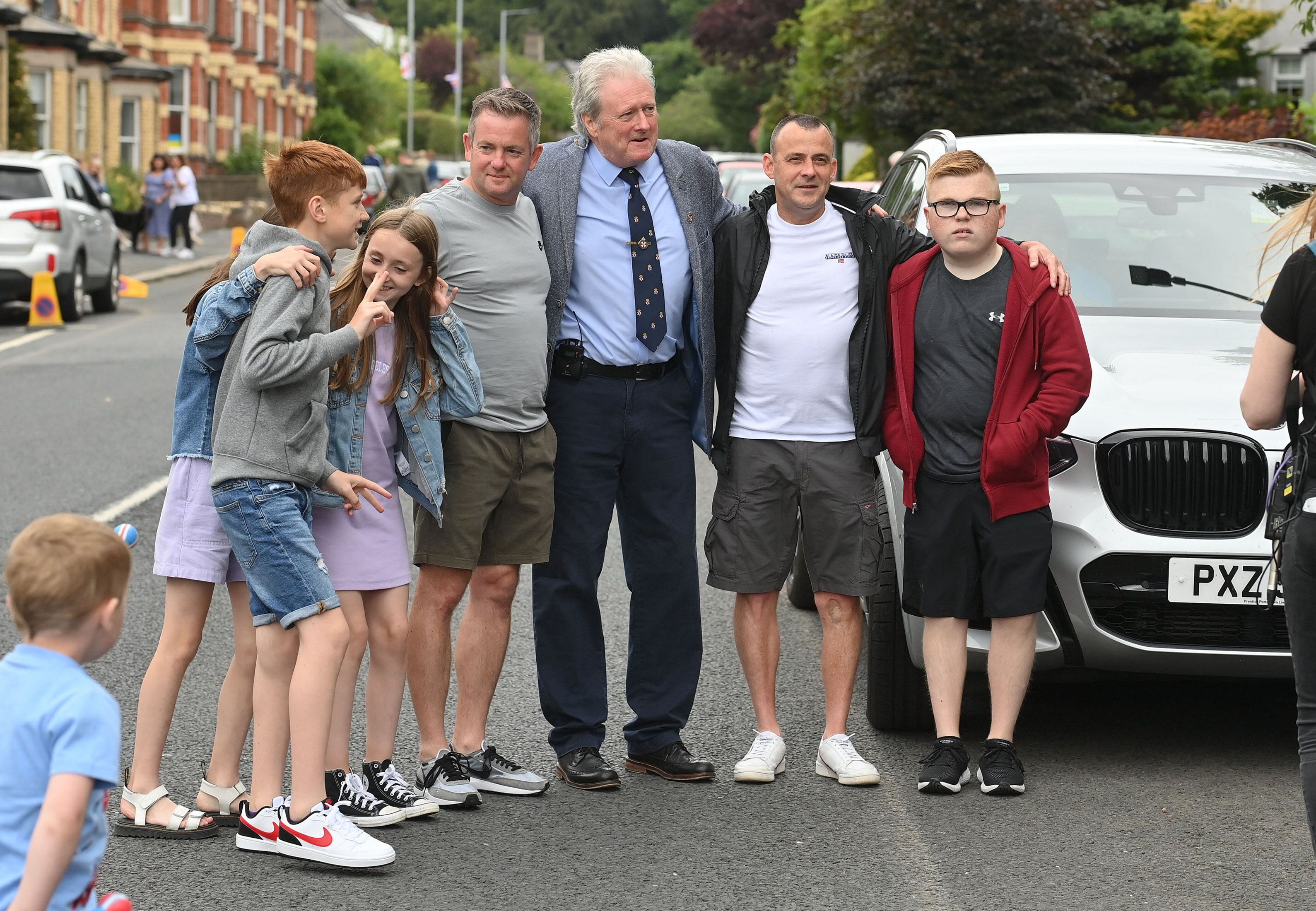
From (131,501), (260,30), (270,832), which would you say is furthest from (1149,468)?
(260,30)

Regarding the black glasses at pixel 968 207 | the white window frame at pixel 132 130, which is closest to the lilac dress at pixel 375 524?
the black glasses at pixel 968 207

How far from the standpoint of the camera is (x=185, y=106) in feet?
175

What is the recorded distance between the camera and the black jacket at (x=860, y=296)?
5.33 m

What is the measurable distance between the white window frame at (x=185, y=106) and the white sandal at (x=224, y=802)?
5112 centimetres

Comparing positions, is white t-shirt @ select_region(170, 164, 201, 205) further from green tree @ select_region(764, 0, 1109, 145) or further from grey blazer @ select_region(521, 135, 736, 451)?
grey blazer @ select_region(521, 135, 736, 451)

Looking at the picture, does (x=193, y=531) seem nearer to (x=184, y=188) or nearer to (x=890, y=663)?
(x=890, y=663)

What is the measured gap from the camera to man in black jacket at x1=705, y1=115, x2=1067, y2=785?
534cm

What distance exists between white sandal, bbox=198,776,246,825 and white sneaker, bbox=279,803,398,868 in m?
0.32

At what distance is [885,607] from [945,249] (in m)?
1.15

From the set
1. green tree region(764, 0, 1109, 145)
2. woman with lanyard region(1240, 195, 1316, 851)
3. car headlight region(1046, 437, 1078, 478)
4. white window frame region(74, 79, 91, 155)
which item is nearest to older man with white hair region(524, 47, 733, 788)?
car headlight region(1046, 437, 1078, 478)

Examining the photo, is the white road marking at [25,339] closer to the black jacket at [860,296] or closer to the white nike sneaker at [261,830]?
the black jacket at [860,296]

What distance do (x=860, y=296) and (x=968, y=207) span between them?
1.40ft

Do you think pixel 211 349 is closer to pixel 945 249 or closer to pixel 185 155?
pixel 945 249

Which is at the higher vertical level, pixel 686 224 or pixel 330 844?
pixel 686 224
